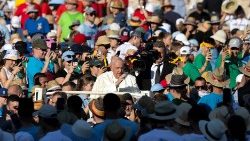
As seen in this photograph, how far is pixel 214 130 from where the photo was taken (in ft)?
53.3

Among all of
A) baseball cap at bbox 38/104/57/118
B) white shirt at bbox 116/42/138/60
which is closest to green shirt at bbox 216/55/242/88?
white shirt at bbox 116/42/138/60

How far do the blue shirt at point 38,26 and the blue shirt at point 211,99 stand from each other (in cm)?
914

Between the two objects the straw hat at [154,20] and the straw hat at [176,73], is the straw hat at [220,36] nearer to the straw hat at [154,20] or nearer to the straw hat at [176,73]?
the straw hat at [154,20]

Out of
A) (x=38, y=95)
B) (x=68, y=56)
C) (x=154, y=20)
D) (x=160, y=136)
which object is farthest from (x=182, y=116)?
(x=154, y=20)

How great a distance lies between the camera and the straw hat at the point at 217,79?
21.7 m

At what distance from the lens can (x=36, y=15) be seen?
30125 millimetres

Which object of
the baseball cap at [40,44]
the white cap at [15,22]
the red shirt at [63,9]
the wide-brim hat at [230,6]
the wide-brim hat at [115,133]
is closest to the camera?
the wide-brim hat at [115,133]

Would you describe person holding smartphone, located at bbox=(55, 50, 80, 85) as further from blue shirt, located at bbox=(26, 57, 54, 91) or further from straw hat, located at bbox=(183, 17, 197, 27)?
straw hat, located at bbox=(183, 17, 197, 27)

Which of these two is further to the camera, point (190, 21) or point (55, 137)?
point (190, 21)

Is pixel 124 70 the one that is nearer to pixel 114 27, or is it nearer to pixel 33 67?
pixel 33 67

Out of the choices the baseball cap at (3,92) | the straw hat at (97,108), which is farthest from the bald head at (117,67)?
the straw hat at (97,108)

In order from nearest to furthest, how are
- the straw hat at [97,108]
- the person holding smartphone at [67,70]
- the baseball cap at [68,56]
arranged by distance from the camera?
the straw hat at [97,108] → the person holding smartphone at [67,70] → the baseball cap at [68,56]

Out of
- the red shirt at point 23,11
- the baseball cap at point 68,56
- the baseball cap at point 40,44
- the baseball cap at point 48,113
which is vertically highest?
the red shirt at point 23,11

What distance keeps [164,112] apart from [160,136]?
2.13ft
